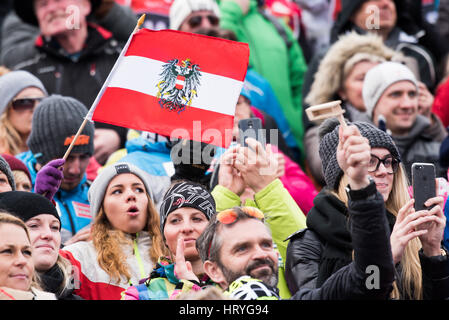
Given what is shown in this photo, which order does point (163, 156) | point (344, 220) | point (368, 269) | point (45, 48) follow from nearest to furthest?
point (368, 269) → point (344, 220) → point (163, 156) → point (45, 48)

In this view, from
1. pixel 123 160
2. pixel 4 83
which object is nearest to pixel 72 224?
pixel 123 160

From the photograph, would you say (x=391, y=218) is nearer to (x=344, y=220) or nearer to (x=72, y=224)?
(x=344, y=220)

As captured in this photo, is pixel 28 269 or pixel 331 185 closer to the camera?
pixel 28 269

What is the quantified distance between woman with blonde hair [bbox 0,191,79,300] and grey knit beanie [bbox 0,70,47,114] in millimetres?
2382

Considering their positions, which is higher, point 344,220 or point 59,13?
point 59,13

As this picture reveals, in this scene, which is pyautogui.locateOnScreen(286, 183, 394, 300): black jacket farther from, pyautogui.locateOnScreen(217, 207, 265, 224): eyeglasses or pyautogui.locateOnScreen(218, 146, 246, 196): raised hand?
pyautogui.locateOnScreen(218, 146, 246, 196): raised hand

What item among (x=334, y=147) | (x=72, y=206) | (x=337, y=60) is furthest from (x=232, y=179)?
(x=337, y=60)

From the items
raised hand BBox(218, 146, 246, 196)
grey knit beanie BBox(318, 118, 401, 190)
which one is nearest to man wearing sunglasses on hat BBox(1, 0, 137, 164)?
raised hand BBox(218, 146, 246, 196)

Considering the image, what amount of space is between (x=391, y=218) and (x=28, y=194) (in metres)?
2.16

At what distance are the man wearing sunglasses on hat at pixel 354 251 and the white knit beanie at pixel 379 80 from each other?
10.3 feet

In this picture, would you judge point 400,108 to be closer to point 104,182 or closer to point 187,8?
point 187,8

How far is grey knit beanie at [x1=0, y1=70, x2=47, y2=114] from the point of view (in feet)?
24.8

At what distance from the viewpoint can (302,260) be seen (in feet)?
17.1

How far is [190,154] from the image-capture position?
6.76m
